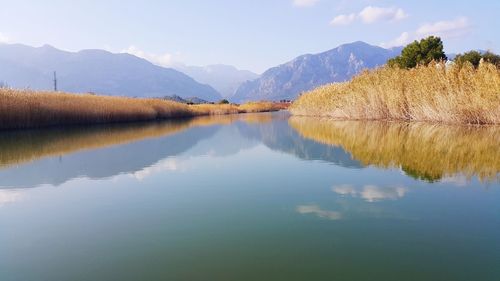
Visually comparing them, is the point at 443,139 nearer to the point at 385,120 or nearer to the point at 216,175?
the point at 216,175

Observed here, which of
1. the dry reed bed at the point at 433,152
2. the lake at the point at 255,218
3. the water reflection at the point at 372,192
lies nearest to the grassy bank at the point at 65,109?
the lake at the point at 255,218

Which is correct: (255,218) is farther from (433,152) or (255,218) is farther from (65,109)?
(65,109)

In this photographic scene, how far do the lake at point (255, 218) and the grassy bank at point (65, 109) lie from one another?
11691mm

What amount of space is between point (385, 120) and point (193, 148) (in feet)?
54.0

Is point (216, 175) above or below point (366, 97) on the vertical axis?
below

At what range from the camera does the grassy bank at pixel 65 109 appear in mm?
21339

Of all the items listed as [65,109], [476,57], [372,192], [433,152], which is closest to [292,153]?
[433,152]

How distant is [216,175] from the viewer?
9.31m

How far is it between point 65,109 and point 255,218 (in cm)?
2349

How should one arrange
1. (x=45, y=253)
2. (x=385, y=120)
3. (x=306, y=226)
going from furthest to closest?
1. (x=385, y=120)
2. (x=306, y=226)
3. (x=45, y=253)

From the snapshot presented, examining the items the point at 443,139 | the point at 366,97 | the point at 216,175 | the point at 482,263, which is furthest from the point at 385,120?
the point at 482,263

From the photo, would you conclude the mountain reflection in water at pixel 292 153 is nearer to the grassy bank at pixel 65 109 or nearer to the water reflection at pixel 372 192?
the water reflection at pixel 372 192

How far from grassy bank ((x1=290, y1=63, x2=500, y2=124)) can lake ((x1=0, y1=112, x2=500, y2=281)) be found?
931 cm

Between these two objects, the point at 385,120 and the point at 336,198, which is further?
the point at 385,120
